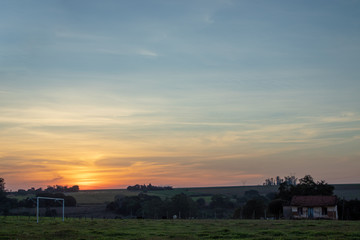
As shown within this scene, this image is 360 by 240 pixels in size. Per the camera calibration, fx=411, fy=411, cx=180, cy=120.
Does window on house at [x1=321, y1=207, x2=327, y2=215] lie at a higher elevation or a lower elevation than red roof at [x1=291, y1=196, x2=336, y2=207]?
lower

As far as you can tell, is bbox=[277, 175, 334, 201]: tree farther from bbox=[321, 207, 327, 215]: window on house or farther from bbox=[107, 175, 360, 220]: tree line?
bbox=[321, 207, 327, 215]: window on house

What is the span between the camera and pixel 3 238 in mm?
33812

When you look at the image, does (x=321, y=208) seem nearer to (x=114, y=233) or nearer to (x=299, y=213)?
(x=299, y=213)

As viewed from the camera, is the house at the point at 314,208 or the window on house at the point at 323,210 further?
the window on house at the point at 323,210

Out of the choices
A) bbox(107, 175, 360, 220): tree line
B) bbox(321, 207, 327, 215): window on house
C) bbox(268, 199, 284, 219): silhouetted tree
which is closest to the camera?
bbox(321, 207, 327, 215): window on house

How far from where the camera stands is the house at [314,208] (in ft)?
238

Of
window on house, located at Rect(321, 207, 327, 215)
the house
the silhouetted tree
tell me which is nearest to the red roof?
the house

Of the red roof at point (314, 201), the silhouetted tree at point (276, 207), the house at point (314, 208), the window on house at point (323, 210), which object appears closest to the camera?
the house at point (314, 208)

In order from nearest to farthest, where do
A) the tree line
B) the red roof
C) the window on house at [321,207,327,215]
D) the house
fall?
the house
the window on house at [321,207,327,215]
the red roof
the tree line

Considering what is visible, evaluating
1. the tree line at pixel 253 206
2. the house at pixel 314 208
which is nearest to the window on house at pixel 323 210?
the house at pixel 314 208

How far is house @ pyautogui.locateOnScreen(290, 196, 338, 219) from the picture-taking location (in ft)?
238

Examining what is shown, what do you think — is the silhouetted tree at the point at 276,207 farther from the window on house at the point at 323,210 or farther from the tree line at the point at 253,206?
the window on house at the point at 323,210

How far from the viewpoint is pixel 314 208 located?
2904 inches

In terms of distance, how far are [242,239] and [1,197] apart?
10931 centimetres
